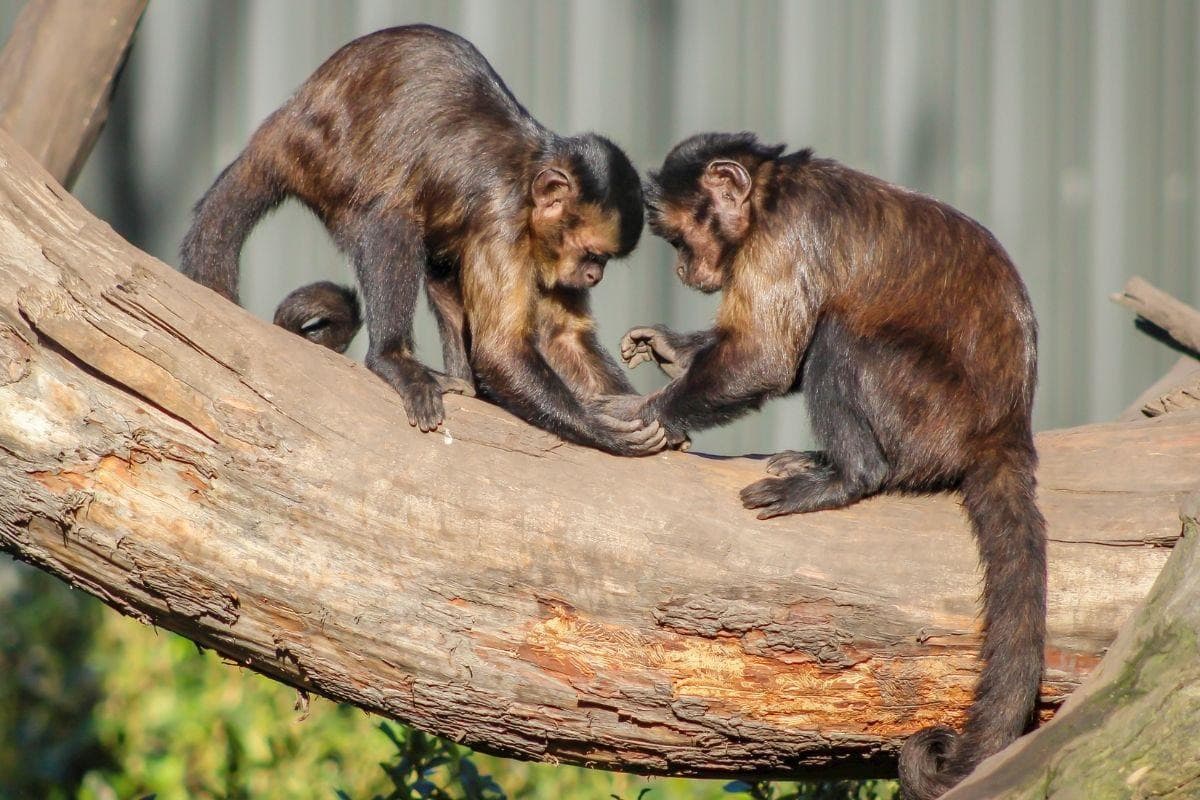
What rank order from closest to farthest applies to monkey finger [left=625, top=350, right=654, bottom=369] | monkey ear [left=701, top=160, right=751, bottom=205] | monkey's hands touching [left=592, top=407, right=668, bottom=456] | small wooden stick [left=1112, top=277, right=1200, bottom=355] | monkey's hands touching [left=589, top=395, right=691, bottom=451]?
monkey's hands touching [left=592, top=407, right=668, bottom=456], monkey's hands touching [left=589, top=395, right=691, bottom=451], monkey ear [left=701, top=160, right=751, bottom=205], monkey finger [left=625, top=350, right=654, bottom=369], small wooden stick [left=1112, top=277, right=1200, bottom=355]

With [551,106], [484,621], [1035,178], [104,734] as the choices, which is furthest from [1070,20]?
[104,734]

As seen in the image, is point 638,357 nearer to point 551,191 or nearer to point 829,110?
point 551,191

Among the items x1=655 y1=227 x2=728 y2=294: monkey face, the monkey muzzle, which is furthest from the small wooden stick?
the monkey muzzle

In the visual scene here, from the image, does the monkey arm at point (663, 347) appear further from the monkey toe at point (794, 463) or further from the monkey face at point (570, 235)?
the monkey toe at point (794, 463)

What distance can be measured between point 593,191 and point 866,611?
1881 millimetres

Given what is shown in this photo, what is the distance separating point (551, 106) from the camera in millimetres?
6879

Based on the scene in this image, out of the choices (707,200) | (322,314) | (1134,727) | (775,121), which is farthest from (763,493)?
(775,121)

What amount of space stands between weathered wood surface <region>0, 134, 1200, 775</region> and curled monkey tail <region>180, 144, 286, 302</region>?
1.12m

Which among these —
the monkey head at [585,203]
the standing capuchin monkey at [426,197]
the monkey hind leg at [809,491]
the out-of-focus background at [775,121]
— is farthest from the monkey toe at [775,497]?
the out-of-focus background at [775,121]

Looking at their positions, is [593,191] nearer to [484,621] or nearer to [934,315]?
[934,315]

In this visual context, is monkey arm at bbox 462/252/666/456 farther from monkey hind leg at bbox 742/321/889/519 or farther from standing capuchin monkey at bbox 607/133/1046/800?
monkey hind leg at bbox 742/321/889/519

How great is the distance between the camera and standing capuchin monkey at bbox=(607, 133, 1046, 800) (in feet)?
12.3

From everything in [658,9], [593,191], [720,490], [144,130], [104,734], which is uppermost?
[658,9]

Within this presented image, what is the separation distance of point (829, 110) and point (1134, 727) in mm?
4901
